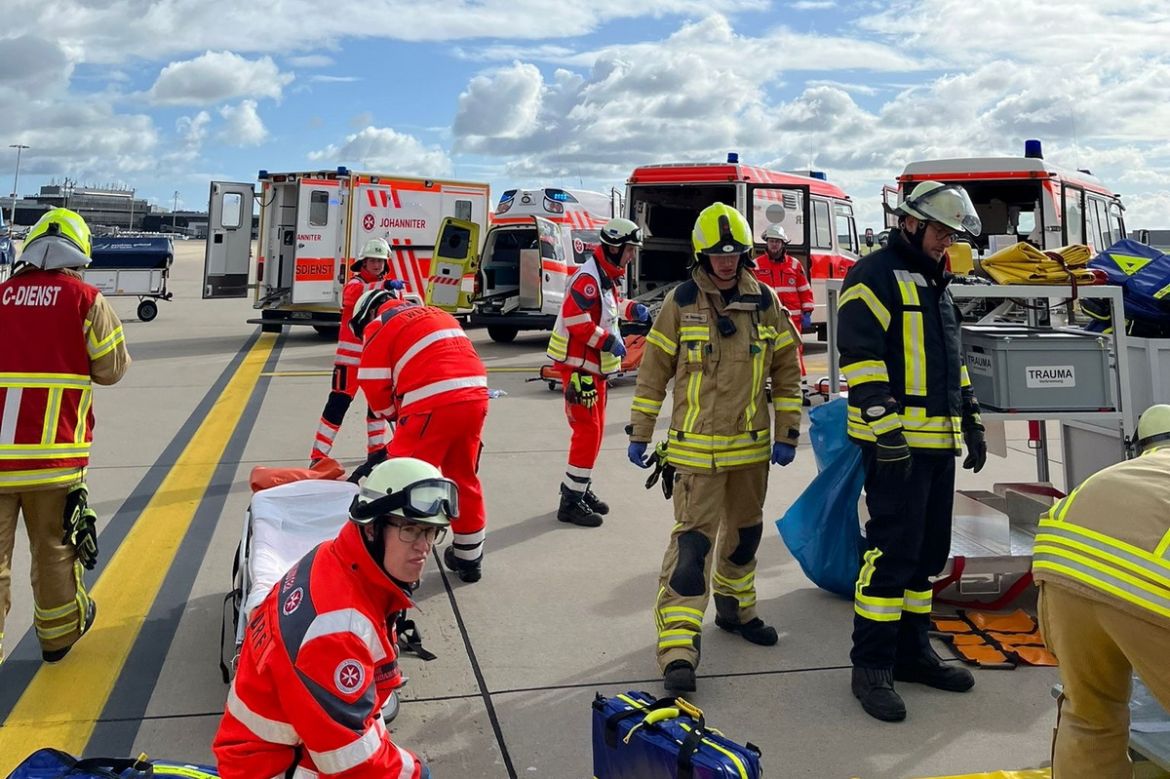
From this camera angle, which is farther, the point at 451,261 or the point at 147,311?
the point at 147,311

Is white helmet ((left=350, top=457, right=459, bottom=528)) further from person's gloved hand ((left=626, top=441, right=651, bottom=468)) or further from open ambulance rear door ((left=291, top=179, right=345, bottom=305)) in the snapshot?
open ambulance rear door ((left=291, top=179, right=345, bottom=305))

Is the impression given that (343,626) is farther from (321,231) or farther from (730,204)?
(321,231)

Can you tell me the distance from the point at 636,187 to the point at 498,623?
29.2 feet

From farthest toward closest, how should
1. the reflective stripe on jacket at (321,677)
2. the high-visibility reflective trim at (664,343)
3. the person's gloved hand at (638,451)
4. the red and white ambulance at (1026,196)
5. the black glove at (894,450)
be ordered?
the red and white ambulance at (1026,196) → the person's gloved hand at (638,451) → the high-visibility reflective trim at (664,343) → the black glove at (894,450) → the reflective stripe on jacket at (321,677)

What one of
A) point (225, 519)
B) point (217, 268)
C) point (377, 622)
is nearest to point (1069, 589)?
point (377, 622)

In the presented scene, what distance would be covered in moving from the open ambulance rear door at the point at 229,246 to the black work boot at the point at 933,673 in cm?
1462

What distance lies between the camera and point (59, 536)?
4227mm

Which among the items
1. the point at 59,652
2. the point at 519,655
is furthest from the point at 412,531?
the point at 59,652

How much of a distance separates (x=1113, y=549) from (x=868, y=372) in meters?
1.82

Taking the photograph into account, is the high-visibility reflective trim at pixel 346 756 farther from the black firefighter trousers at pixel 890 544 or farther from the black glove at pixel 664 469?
the black firefighter trousers at pixel 890 544

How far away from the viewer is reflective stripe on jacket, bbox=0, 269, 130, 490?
159 inches

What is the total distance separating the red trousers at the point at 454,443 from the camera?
473 centimetres

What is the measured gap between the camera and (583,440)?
20.9ft

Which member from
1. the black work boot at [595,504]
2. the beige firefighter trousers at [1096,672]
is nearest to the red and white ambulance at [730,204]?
the black work boot at [595,504]
